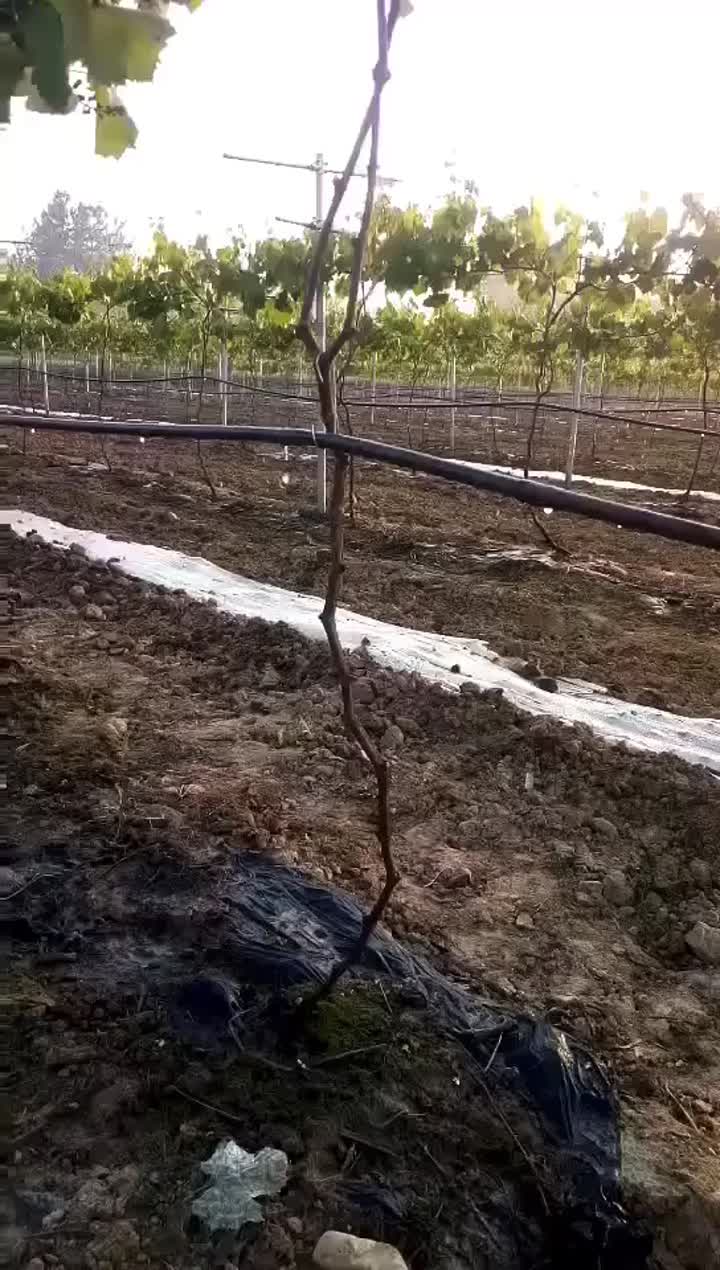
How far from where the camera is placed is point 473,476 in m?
1.85

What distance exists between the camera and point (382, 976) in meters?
2.43

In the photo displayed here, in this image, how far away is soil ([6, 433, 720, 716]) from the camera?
5785 mm

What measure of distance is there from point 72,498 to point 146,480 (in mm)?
2125

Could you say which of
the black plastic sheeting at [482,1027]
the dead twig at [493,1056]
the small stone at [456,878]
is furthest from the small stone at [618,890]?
the dead twig at [493,1056]

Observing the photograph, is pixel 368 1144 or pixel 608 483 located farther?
pixel 608 483

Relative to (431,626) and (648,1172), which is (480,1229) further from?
(431,626)

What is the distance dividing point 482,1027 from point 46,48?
2382 mm

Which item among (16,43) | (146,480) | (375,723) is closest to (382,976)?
(375,723)

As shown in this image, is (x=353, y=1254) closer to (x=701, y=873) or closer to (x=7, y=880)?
(x=7, y=880)

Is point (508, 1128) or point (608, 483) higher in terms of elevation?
point (608, 483)

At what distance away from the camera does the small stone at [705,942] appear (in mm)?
2791

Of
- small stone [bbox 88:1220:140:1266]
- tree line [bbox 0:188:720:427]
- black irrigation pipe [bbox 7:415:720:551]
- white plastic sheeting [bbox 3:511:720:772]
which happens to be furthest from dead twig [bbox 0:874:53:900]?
tree line [bbox 0:188:720:427]

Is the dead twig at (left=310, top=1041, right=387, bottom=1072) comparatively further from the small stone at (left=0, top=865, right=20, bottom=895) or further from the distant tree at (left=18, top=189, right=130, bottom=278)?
the distant tree at (left=18, top=189, right=130, bottom=278)

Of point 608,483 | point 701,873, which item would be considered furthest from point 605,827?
point 608,483
